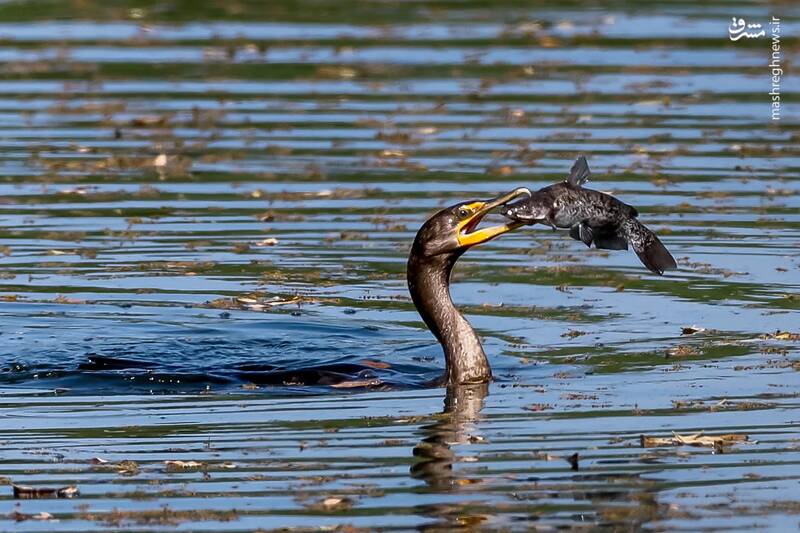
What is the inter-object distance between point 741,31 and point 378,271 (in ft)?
37.2

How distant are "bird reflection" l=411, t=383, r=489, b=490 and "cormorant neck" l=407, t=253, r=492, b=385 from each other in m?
0.13

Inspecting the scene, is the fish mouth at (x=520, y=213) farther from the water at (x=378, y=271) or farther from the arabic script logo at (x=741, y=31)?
the arabic script logo at (x=741, y=31)

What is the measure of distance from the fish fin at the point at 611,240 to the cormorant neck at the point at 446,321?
115cm

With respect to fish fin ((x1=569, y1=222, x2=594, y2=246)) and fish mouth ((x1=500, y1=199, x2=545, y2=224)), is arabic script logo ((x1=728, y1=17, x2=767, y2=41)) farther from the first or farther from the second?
fish mouth ((x1=500, y1=199, x2=545, y2=224))

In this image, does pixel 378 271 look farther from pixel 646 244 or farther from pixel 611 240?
pixel 646 244

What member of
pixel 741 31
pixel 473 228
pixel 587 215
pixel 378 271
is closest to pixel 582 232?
pixel 587 215

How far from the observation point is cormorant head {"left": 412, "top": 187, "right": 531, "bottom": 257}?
12469 mm

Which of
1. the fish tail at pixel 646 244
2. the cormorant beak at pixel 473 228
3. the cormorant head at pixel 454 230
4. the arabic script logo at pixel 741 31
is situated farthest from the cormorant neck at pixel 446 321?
the arabic script logo at pixel 741 31

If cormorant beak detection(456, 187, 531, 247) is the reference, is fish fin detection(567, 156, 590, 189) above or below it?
above

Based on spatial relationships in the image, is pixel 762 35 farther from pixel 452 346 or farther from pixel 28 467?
pixel 28 467

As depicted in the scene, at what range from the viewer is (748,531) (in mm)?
8953

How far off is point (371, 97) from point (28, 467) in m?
13.1

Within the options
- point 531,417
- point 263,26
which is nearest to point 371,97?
point 263,26

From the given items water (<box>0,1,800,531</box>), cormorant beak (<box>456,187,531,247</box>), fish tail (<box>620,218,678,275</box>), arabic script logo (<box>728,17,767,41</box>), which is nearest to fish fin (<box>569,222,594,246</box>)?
fish tail (<box>620,218,678,275</box>)
